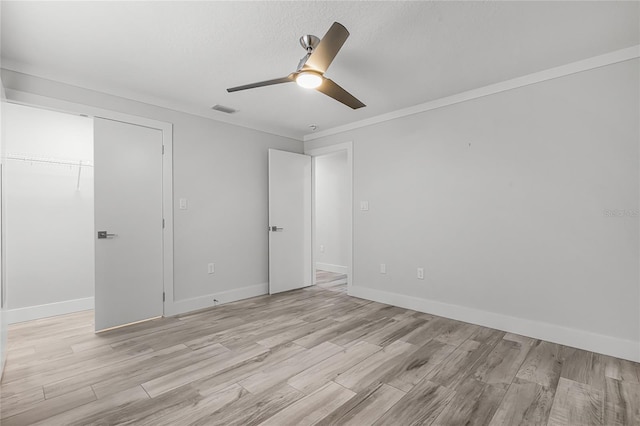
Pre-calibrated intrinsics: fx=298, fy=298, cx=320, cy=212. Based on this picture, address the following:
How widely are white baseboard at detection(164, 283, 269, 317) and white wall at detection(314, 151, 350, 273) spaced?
2019 millimetres

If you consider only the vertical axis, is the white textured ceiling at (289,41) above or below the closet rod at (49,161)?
above

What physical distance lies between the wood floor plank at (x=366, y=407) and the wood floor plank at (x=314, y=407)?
4cm

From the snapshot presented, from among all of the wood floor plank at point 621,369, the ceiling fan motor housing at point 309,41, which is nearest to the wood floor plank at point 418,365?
the wood floor plank at point 621,369

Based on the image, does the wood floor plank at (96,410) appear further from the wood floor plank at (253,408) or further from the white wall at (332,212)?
the white wall at (332,212)

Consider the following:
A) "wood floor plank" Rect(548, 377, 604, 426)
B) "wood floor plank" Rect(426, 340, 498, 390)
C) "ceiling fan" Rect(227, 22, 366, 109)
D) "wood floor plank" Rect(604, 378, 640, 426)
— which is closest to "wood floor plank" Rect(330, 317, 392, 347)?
"wood floor plank" Rect(426, 340, 498, 390)

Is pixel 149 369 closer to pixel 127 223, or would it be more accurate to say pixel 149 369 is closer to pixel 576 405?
pixel 127 223

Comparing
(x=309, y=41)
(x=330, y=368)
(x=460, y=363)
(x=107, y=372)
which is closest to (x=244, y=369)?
(x=330, y=368)

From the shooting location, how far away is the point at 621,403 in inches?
72.6

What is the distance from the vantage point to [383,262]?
400 centimetres

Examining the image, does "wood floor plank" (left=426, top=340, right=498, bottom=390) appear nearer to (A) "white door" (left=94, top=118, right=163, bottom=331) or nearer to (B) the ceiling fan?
(B) the ceiling fan

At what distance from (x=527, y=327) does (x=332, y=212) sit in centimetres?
411

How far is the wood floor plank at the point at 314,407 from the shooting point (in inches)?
66.4

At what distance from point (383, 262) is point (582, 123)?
8.10ft

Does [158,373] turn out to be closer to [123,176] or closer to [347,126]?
[123,176]
